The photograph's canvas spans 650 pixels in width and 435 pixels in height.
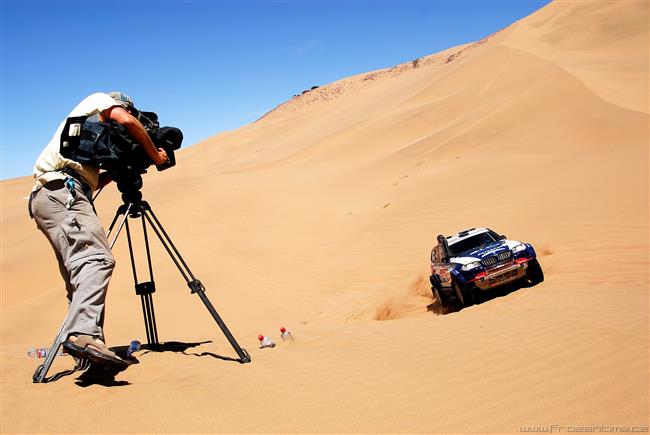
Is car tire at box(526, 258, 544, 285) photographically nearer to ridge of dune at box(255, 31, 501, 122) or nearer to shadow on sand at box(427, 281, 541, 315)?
shadow on sand at box(427, 281, 541, 315)

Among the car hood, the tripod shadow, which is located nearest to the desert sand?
the tripod shadow

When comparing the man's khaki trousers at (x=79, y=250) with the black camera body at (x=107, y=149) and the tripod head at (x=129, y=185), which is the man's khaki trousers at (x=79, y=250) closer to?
the black camera body at (x=107, y=149)

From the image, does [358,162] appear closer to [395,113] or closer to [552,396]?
[395,113]

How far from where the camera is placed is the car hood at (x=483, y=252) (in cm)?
804

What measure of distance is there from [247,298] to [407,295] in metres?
3.42

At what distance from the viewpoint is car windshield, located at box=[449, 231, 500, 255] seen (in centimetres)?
873

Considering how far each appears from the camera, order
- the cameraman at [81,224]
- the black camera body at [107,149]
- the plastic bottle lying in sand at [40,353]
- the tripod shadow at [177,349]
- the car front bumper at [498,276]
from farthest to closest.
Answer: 1. the car front bumper at [498,276]
2. the plastic bottle lying in sand at [40,353]
3. the tripod shadow at [177,349]
4. the black camera body at [107,149]
5. the cameraman at [81,224]

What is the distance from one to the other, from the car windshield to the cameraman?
5.67 metres

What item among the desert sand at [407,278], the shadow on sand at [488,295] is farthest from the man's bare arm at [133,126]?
the shadow on sand at [488,295]

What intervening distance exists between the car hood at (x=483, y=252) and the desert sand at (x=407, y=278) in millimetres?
663

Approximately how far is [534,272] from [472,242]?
108cm

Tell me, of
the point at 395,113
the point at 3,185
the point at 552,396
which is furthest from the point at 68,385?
the point at 3,185

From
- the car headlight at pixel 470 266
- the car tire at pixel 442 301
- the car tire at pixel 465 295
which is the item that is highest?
the car headlight at pixel 470 266

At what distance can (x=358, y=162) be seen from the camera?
2812 cm
